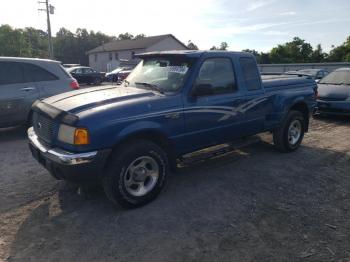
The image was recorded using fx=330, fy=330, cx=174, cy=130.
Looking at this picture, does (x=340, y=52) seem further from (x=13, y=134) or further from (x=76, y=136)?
(x=76, y=136)

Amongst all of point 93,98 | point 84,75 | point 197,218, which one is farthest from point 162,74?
point 84,75

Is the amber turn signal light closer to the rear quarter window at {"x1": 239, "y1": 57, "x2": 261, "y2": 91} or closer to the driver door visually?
the driver door

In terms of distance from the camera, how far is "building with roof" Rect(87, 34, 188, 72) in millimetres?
50781

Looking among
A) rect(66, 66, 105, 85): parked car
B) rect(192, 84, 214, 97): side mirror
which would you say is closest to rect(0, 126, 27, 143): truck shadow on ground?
rect(192, 84, 214, 97): side mirror

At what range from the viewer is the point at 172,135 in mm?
4461

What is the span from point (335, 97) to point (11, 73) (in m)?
8.73

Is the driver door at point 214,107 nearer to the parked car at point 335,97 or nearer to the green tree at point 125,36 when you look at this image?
the parked car at point 335,97

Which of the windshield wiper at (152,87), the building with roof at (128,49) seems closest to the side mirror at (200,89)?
the windshield wiper at (152,87)

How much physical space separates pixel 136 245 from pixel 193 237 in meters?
0.62

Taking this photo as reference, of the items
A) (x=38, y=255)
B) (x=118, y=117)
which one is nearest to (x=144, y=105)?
(x=118, y=117)

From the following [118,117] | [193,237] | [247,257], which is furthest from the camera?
[118,117]

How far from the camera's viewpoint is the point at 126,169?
3990 millimetres

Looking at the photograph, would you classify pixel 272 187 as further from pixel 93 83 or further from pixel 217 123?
pixel 93 83

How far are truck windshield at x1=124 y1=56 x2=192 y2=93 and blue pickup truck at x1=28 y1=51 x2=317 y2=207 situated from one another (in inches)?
0.6
